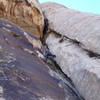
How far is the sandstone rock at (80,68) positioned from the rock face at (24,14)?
4.51 meters

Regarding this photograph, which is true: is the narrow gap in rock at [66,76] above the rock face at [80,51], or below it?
below

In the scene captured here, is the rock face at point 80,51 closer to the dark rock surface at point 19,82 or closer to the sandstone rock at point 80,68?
the sandstone rock at point 80,68

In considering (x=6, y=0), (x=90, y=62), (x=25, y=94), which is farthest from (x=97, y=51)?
(x=6, y=0)

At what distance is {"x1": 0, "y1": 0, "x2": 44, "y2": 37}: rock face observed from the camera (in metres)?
13.4

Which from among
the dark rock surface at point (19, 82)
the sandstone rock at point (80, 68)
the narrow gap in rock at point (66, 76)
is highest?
the dark rock surface at point (19, 82)

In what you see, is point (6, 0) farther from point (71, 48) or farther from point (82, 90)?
point (82, 90)

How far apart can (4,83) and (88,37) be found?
5880 millimetres

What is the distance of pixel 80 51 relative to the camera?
360 inches

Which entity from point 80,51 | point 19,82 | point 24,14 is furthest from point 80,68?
point 24,14

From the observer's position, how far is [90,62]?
7.39 meters

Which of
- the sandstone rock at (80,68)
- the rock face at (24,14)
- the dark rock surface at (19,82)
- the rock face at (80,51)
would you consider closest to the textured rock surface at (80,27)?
the rock face at (80,51)

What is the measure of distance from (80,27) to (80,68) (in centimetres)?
402

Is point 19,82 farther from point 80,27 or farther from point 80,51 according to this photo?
point 80,27

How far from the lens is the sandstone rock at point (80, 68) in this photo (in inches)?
247
